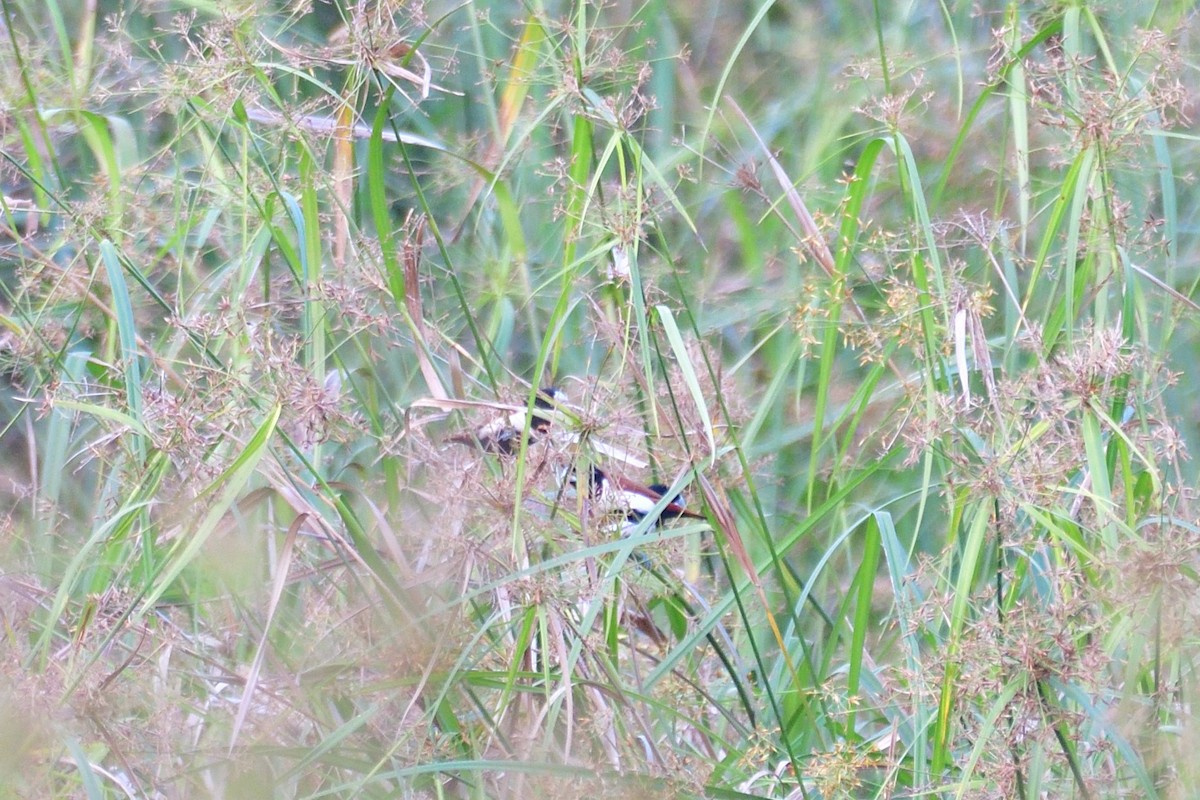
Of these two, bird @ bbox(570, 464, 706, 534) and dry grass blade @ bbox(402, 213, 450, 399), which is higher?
dry grass blade @ bbox(402, 213, 450, 399)

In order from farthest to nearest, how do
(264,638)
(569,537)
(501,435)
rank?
1. (501,435)
2. (569,537)
3. (264,638)

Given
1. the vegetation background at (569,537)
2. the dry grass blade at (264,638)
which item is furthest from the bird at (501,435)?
the dry grass blade at (264,638)

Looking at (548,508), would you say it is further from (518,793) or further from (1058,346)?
(1058,346)

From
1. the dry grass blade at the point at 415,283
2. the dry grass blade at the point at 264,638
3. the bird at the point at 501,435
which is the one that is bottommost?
the dry grass blade at the point at 264,638

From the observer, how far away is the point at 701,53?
3.45 metres

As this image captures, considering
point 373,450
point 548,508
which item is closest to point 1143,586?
point 548,508

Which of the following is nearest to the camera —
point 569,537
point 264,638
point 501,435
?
point 264,638

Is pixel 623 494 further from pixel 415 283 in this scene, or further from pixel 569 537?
pixel 415 283

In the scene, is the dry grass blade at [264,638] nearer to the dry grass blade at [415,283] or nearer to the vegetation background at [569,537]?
the vegetation background at [569,537]

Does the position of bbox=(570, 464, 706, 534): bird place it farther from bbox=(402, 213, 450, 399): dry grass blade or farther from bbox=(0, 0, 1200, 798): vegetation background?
bbox=(402, 213, 450, 399): dry grass blade

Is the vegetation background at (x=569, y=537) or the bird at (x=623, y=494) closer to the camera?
the vegetation background at (x=569, y=537)

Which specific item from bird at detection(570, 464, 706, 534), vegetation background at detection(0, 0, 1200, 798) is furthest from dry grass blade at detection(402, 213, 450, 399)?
bird at detection(570, 464, 706, 534)

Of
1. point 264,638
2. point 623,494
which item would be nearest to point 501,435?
point 623,494

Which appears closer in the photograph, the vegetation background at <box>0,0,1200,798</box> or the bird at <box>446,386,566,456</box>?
the vegetation background at <box>0,0,1200,798</box>
